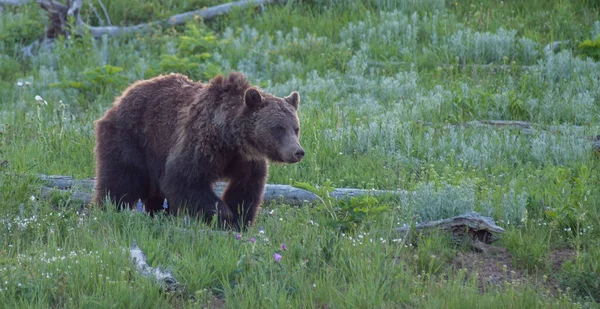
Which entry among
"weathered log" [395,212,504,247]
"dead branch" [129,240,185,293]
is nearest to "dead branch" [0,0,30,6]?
"dead branch" [129,240,185,293]

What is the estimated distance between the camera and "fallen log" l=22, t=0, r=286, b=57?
45.8ft

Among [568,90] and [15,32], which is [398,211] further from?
[15,32]

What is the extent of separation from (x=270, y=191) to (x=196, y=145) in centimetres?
104

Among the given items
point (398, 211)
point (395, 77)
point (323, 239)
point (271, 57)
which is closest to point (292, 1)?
point (271, 57)

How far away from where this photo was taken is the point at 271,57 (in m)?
13.0

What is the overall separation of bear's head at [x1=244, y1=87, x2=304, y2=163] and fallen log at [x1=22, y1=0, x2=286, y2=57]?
7596 millimetres

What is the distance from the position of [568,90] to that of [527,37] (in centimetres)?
245

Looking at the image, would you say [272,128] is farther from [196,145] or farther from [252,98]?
[196,145]

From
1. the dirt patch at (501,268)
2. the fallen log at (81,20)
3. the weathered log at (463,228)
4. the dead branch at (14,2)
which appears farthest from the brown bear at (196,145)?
the dead branch at (14,2)

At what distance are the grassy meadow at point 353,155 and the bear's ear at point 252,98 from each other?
96 cm

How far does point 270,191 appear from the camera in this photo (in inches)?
299

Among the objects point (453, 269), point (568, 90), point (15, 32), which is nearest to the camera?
point (453, 269)

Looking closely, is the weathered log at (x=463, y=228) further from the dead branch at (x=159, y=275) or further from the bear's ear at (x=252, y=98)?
the dead branch at (x=159, y=275)

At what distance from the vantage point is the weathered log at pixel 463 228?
6129 mm
